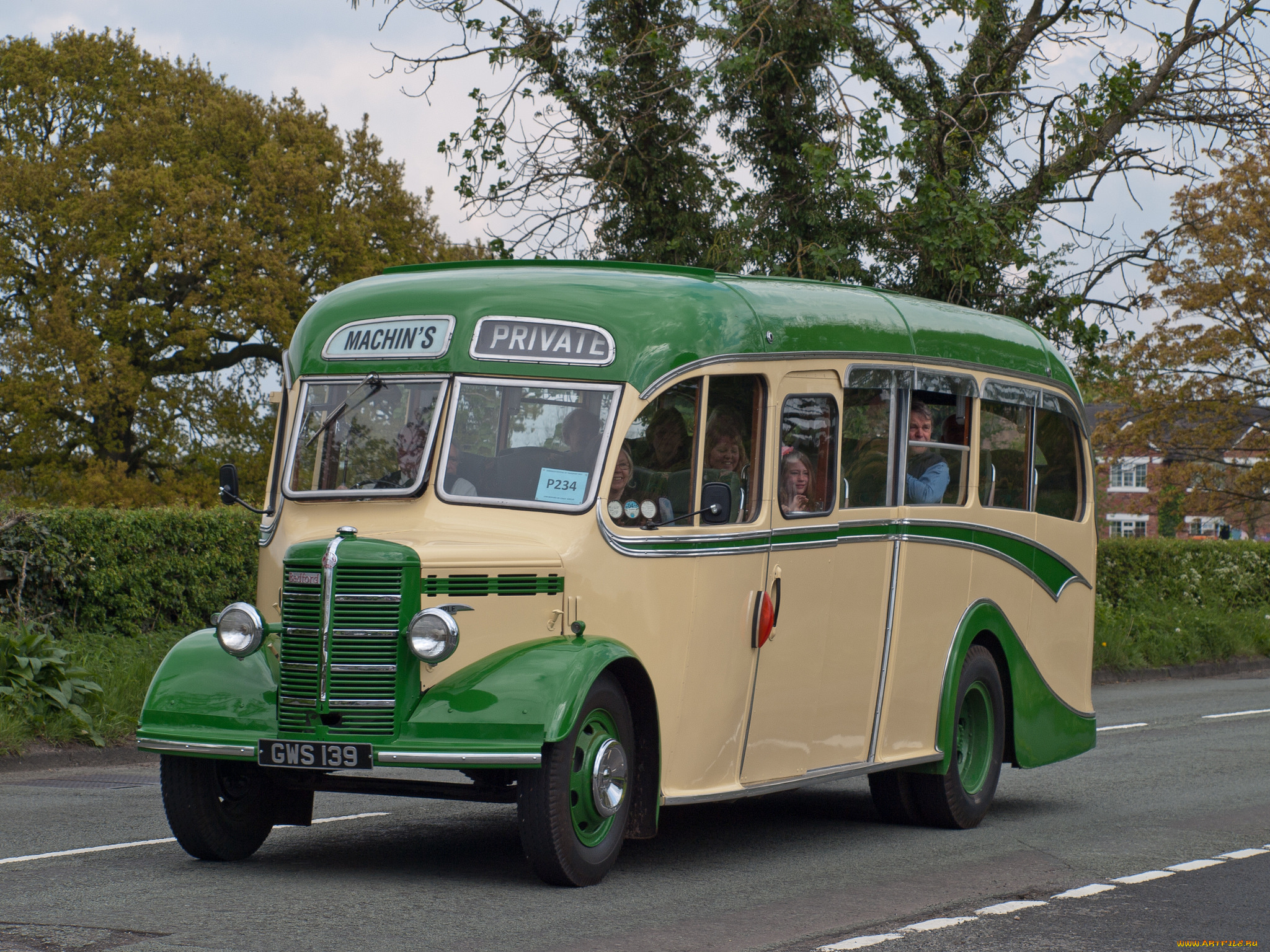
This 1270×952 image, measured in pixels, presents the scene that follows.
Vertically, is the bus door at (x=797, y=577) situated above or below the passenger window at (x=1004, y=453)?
below

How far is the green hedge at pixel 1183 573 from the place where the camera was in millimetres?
27703

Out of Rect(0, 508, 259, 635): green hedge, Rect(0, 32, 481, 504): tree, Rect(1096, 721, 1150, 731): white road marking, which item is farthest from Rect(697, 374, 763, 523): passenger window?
Rect(0, 32, 481, 504): tree

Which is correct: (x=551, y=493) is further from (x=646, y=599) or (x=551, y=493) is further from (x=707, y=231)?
(x=707, y=231)

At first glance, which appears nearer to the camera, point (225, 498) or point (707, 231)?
point (225, 498)

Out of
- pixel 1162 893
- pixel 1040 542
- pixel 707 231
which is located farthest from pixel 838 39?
pixel 1162 893

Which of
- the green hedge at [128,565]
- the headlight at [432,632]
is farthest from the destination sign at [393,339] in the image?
the green hedge at [128,565]

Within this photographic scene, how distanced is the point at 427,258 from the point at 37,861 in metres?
38.7

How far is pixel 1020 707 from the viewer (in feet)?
36.0

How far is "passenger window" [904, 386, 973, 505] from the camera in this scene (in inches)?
393

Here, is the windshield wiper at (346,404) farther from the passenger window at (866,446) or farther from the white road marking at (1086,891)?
the white road marking at (1086,891)

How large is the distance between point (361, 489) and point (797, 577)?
2269 mm

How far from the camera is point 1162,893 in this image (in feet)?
25.4

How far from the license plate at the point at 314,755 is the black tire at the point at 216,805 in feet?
2.18

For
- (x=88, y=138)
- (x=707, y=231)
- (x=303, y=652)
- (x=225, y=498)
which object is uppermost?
(x=88, y=138)
